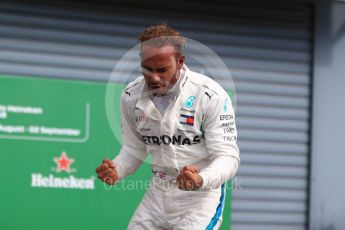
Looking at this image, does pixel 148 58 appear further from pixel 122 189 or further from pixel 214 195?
pixel 122 189

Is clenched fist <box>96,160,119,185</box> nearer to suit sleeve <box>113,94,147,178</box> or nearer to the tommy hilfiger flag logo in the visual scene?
suit sleeve <box>113,94,147,178</box>

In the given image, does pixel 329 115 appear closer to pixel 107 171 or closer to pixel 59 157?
pixel 59 157

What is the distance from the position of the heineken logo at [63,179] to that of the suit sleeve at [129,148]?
11.0ft

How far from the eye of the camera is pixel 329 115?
9.32 meters

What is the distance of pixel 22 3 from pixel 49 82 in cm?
90

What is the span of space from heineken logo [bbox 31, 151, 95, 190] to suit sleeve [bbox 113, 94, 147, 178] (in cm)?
335

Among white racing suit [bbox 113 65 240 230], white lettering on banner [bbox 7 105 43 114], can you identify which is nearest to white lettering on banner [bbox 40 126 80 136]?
white lettering on banner [bbox 7 105 43 114]

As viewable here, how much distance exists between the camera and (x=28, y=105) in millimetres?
8219

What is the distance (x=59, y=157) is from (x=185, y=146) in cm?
377

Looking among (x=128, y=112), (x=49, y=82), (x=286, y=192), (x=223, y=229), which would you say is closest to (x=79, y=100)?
(x=49, y=82)

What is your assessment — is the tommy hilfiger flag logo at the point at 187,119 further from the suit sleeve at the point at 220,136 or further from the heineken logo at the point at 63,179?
the heineken logo at the point at 63,179

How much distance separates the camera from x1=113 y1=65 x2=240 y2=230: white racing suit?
15.0 feet

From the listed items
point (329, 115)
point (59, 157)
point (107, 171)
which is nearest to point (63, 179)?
point (59, 157)

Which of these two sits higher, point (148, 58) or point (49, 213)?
point (148, 58)
